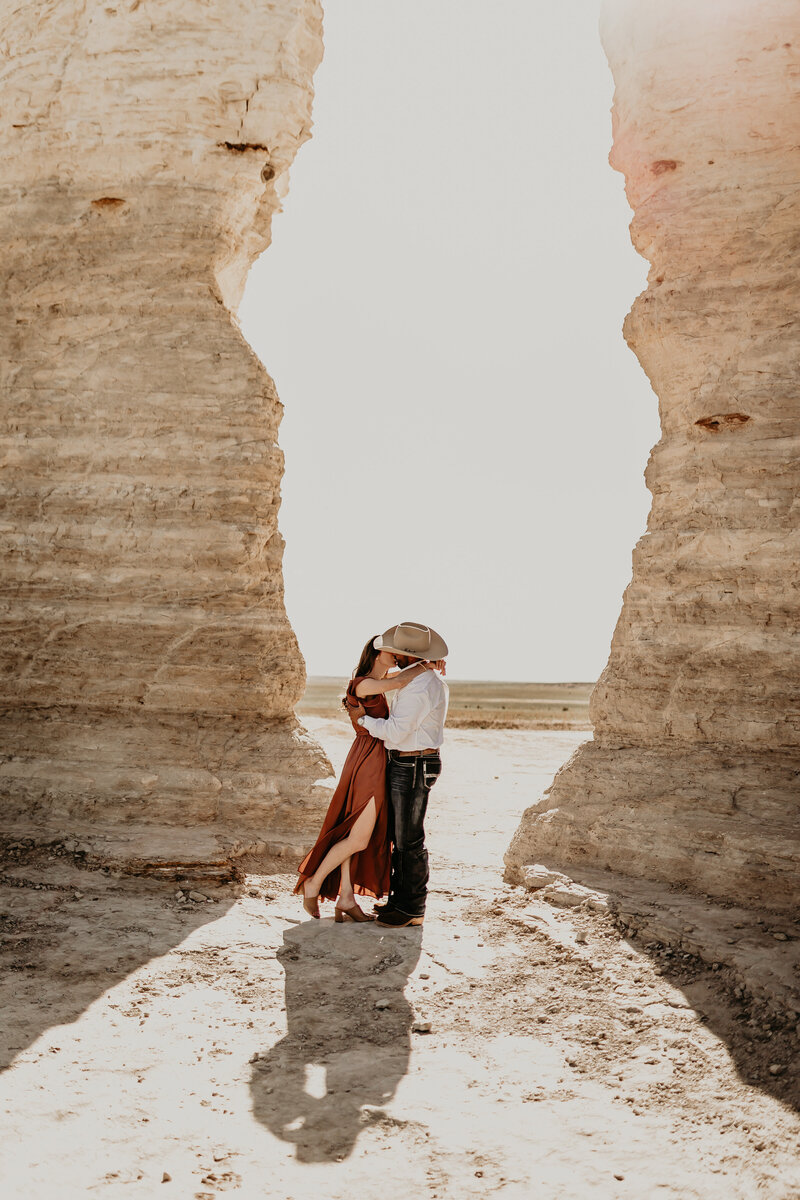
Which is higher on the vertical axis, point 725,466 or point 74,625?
point 725,466

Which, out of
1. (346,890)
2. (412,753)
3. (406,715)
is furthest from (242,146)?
(346,890)

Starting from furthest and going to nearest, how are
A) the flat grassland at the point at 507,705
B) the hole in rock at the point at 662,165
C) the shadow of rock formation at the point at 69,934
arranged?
the flat grassland at the point at 507,705
the hole in rock at the point at 662,165
the shadow of rock formation at the point at 69,934

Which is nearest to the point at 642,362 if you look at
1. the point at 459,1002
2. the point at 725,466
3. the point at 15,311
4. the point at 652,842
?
the point at 725,466

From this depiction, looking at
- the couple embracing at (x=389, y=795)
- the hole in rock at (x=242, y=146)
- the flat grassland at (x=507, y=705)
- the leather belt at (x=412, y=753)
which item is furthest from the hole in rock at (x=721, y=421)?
the flat grassland at (x=507, y=705)

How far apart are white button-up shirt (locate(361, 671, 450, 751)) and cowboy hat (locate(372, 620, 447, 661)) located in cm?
12

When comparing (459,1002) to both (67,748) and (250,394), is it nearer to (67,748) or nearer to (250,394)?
(67,748)

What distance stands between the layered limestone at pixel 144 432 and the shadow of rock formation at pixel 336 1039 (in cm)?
199

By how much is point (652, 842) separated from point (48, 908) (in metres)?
3.63

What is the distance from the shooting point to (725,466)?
6.23m

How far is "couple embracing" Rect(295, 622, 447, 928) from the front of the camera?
18.1ft

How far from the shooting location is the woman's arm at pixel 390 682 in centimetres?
555

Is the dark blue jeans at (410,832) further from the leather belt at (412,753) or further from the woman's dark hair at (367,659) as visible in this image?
the woman's dark hair at (367,659)

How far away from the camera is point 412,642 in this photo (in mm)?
5594

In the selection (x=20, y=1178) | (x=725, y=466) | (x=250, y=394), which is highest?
(x=250, y=394)
